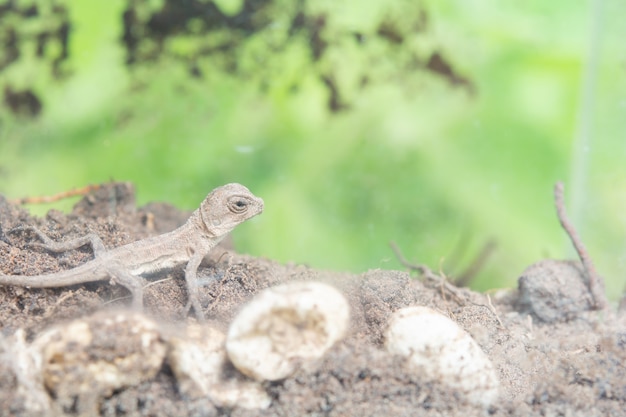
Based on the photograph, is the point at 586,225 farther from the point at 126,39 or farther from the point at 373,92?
the point at 126,39

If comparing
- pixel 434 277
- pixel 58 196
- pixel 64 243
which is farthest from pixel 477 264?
pixel 58 196

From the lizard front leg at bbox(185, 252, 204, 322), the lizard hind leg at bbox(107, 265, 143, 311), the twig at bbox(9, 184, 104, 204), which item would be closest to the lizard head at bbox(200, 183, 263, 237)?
the lizard front leg at bbox(185, 252, 204, 322)

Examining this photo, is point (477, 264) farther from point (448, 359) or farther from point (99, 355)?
point (99, 355)

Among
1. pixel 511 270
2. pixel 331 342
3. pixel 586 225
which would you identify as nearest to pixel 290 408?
pixel 331 342

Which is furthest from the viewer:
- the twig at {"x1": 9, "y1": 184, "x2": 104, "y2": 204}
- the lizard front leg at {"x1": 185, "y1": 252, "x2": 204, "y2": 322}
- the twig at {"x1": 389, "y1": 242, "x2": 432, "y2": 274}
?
the twig at {"x1": 9, "y1": 184, "x2": 104, "y2": 204}

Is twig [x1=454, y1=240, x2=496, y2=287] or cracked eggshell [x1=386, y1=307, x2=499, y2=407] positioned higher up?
cracked eggshell [x1=386, y1=307, x2=499, y2=407]

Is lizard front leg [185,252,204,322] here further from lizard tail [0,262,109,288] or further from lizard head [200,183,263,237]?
lizard tail [0,262,109,288]

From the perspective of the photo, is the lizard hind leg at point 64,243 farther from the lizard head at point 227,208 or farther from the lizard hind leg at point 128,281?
the lizard head at point 227,208
